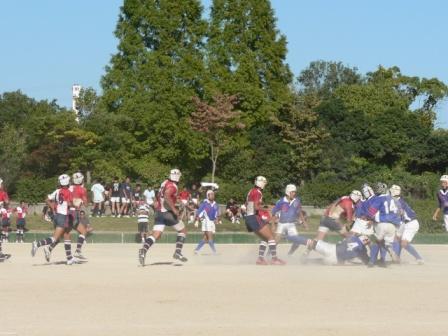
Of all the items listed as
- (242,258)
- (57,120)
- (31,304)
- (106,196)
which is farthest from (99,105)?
(31,304)

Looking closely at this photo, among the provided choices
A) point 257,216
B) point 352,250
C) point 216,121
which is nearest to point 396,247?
point 352,250

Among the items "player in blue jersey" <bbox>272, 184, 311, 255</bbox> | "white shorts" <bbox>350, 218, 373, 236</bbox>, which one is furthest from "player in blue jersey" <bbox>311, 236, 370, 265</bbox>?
"player in blue jersey" <bbox>272, 184, 311, 255</bbox>

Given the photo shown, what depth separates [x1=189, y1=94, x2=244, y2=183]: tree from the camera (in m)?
53.7

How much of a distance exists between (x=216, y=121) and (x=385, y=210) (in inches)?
1306

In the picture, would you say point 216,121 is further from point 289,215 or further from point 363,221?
point 363,221

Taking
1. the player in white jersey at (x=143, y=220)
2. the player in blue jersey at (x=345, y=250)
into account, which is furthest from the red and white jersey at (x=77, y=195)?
the player in white jersey at (x=143, y=220)

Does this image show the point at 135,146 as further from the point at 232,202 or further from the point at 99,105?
the point at 232,202

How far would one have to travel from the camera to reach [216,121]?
53.8 metres

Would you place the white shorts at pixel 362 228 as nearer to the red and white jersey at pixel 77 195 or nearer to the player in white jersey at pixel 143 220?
the red and white jersey at pixel 77 195

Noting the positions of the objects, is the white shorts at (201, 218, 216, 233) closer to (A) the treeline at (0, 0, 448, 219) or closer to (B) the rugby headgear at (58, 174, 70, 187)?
(B) the rugby headgear at (58, 174, 70, 187)

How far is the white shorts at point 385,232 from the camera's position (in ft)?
68.6

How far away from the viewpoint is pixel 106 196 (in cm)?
4147

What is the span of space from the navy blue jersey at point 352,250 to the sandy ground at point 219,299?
563 mm

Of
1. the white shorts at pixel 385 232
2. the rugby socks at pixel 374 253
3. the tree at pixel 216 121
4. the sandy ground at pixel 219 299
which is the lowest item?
the sandy ground at pixel 219 299
